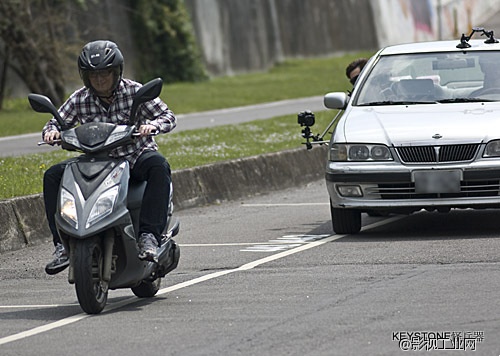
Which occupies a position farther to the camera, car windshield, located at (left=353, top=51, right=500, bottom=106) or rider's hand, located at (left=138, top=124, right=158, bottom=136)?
car windshield, located at (left=353, top=51, right=500, bottom=106)

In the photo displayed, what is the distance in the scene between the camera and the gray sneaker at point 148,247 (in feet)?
26.5

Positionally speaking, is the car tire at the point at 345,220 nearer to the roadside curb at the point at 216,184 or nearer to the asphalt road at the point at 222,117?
the roadside curb at the point at 216,184

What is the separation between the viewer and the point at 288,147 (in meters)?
18.1

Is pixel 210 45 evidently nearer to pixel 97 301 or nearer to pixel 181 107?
pixel 181 107

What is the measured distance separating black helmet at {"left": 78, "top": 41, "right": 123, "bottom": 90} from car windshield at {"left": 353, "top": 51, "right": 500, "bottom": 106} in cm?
421

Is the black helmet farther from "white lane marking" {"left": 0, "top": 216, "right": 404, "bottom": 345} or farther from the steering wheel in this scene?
the steering wheel

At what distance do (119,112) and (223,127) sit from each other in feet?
47.4

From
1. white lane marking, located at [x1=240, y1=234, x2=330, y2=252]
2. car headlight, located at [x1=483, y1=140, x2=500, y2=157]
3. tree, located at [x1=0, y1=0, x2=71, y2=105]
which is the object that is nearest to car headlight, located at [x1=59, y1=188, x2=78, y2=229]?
white lane marking, located at [x1=240, y1=234, x2=330, y2=252]

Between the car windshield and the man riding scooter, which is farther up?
the man riding scooter

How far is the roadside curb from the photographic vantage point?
11820 millimetres

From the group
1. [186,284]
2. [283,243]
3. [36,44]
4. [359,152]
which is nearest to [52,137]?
[186,284]

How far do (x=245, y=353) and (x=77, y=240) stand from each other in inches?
66.4

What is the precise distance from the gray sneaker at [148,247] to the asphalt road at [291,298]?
0.31 m

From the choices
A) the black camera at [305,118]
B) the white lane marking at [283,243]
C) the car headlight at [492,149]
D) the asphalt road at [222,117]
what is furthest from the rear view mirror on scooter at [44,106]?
the asphalt road at [222,117]
